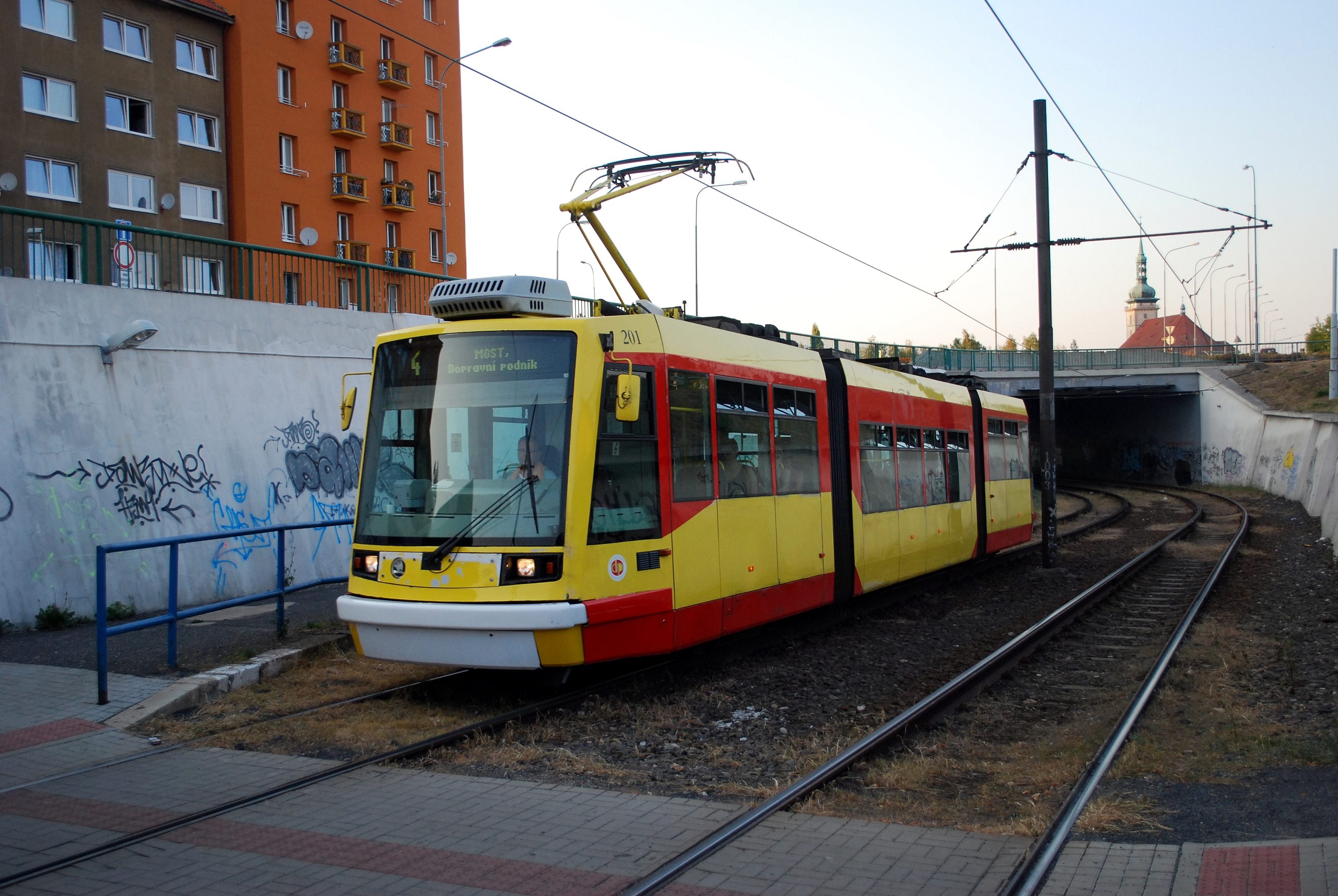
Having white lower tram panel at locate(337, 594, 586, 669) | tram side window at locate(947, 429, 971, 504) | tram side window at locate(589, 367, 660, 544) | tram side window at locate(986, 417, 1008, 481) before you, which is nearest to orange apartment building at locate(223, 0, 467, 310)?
tram side window at locate(986, 417, 1008, 481)

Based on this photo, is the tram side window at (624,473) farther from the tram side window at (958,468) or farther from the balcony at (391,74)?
the balcony at (391,74)

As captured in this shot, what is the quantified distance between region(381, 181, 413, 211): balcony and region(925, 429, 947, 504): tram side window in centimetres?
3232

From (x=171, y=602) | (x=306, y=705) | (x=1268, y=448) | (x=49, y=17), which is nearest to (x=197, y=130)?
(x=49, y=17)

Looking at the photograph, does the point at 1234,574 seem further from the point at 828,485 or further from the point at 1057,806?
the point at 1057,806

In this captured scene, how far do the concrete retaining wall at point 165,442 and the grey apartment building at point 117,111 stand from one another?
54.5 ft

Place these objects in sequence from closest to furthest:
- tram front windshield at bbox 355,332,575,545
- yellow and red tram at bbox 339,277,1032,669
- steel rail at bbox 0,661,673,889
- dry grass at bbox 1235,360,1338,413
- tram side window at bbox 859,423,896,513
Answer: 1. steel rail at bbox 0,661,673,889
2. yellow and red tram at bbox 339,277,1032,669
3. tram front windshield at bbox 355,332,575,545
4. tram side window at bbox 859,423,896,513
5. dry grass at bbox 1235,360,1338,413

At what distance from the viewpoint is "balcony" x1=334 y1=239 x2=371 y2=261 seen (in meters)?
40.6

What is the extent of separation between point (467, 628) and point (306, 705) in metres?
1.64

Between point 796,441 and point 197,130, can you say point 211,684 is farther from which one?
point 197,130

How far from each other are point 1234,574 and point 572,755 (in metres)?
13.2

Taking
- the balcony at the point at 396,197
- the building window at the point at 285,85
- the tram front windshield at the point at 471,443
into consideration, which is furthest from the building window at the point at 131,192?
the tram front windshield at the point at 471,443

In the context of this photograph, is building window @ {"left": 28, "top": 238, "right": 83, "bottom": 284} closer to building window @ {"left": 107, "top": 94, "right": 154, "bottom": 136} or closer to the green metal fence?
the green metal fence

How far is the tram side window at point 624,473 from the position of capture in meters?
7.64

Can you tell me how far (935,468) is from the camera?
14633 millimetres
